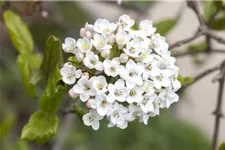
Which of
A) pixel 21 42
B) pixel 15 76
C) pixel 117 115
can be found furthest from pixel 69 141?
pixel 117 115

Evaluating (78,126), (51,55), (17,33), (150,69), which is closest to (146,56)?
(150,69)

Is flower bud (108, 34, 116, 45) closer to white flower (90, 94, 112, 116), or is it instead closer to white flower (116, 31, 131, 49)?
white flower (116, 31, 131, 49)

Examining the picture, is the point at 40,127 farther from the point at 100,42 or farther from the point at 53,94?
the point at 100,42

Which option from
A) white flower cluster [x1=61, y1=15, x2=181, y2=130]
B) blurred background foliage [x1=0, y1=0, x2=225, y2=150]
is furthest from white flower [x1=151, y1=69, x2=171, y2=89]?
blurred background foliage [x1=0, y1=0, x2=225, y2=150]

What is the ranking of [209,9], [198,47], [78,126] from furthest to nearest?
[78,126] < [198,47] < [209,9]

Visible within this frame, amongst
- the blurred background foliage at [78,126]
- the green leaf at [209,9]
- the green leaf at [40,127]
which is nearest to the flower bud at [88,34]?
the green leaf at [40,127]

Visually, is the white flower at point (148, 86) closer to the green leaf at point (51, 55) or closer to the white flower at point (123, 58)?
the white flower at point (123, 58)
